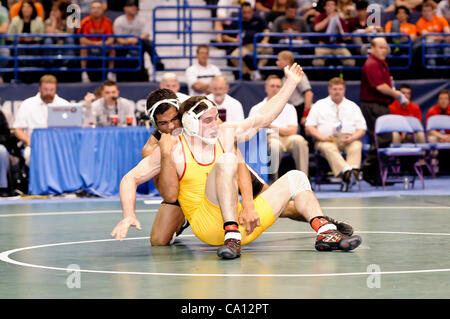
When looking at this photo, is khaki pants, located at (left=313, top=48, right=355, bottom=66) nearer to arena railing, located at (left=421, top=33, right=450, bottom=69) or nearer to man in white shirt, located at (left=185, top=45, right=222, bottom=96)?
arena railing, located at (left=421, top=33, right=450, bottom=69)

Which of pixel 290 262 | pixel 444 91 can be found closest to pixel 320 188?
pixel 444 91

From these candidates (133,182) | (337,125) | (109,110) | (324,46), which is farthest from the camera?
(324,46)

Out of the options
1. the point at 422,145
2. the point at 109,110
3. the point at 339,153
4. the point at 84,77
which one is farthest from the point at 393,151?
the point at 84,77

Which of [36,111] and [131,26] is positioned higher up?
[131,26]

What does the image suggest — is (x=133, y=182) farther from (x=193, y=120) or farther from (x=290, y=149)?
(x=290, y=149)

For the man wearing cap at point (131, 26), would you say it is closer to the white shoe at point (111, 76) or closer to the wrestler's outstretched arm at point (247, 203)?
the white shoe at point (111, 76)

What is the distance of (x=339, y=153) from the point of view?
13328 mm

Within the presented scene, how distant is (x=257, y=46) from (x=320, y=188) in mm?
3286

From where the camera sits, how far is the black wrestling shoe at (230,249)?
6.65m

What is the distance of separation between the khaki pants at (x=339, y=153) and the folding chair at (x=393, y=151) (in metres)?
0.55

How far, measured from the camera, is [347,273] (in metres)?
5.97

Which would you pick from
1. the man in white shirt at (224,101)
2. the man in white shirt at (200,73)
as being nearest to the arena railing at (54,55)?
the man in white shirt at (200,73)

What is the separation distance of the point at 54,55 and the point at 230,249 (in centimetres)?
1039

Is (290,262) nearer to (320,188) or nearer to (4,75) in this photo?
(320,188)
